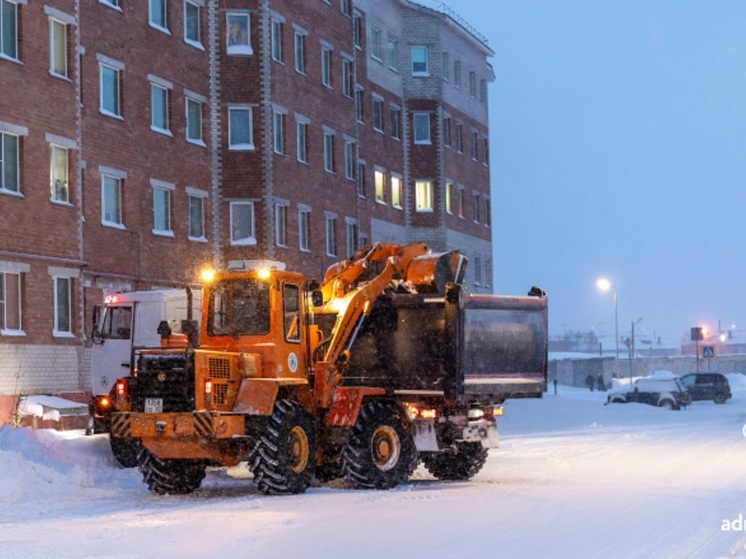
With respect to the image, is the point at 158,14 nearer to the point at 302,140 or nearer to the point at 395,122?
the point at 302,140

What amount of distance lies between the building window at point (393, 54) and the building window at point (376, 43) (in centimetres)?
81

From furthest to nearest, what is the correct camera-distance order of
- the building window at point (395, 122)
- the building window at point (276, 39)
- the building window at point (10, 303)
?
the building window at point (395, 122), the building window at point (276, 39), the building window at point (10, 303)

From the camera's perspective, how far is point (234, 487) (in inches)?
824

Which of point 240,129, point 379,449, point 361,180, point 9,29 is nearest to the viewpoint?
point 379,449

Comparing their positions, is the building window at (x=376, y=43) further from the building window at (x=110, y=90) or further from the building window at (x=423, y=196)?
the building window at (x=110, y=90)

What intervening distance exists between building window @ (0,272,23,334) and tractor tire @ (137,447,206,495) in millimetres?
13106

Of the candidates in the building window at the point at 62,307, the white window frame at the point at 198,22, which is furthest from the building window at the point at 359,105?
the building window at the point at 62,307

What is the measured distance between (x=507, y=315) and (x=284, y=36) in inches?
1037

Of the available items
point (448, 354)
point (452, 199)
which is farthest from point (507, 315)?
point (452, 199)

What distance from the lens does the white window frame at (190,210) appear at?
41531 mm

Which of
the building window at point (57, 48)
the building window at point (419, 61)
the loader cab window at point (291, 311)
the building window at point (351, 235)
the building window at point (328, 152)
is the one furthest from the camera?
the building window at point (419, 61)

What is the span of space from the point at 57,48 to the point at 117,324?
930 cm

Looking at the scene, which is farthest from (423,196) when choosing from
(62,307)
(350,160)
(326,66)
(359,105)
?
(62,307)

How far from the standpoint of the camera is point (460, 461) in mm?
22031
